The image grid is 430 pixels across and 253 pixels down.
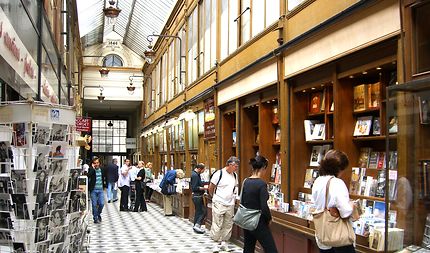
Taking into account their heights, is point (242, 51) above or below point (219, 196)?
above

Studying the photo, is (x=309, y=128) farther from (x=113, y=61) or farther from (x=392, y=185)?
(x=113, y=61)

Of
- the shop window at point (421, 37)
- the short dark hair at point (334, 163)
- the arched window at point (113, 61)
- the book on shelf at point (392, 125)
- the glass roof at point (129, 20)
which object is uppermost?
the glass roof at point (129, 20)

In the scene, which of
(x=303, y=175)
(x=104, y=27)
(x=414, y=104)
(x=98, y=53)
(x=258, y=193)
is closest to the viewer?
(x=414, y=104)

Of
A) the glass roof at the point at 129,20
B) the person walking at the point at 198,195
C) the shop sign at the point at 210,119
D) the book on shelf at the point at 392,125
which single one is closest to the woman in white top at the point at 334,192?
the book on shelf at the point at 392,125

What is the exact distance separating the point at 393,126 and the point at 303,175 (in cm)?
331

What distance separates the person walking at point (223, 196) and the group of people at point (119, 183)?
5.07 meters

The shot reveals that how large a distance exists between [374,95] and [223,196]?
3.18 m

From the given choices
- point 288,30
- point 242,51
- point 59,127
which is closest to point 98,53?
point 242,51

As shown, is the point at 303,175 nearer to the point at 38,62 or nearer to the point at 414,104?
the point at 414,104

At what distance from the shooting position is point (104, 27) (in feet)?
97.6

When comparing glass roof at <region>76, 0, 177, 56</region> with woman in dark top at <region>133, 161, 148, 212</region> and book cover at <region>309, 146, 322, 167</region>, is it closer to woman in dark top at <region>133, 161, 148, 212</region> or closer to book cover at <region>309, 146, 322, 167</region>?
woman in dark top at <region>133, 161, 148, 212</region>

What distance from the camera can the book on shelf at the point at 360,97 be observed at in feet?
19.8

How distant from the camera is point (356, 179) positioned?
6.04m

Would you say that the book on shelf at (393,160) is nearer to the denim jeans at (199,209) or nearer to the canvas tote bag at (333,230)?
the canvas tote bag at (333,230)
